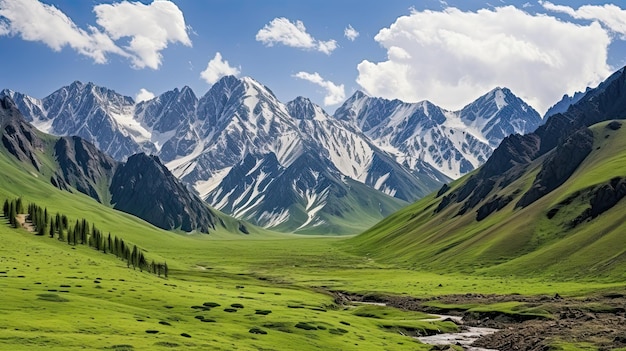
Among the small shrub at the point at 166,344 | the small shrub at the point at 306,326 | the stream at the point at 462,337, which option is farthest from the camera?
the stream at the point at 462,337

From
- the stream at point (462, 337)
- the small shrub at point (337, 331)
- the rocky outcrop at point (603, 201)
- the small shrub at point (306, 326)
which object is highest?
the rocky outcrop at point (603, 201)

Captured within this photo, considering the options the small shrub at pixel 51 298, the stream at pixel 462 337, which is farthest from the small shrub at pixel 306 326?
the small shrub at pixel 51 298

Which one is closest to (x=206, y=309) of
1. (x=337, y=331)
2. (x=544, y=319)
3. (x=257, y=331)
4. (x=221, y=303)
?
(x=221, y=303)

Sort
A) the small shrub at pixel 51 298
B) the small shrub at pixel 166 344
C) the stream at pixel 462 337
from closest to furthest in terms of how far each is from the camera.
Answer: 1. the small shrub at pixel 166 344
2. the small shrub at pixel 51 298
3. the stream at pixel 462 337

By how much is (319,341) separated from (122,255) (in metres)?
109

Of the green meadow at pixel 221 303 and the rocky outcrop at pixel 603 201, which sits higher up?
the rocky outcrop at pixel 603 201

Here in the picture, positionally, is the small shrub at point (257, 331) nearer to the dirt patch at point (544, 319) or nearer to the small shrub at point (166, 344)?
the small shrub at point (166, 344)

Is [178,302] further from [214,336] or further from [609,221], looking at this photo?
[609,221]

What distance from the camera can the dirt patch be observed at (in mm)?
81438

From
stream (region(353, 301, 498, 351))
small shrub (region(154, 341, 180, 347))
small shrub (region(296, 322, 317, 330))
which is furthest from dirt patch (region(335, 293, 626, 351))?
small shrub (region(154, 341, 180, 347))

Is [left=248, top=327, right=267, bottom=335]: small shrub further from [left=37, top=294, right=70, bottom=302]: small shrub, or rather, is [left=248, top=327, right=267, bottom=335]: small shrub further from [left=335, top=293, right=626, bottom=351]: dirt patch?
[left=335, top=293, right=626, bottom=351]: dirt patch

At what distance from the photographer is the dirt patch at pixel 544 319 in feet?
267

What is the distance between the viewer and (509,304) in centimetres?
11538

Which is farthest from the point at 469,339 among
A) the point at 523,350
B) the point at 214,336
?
the point at 214,336
